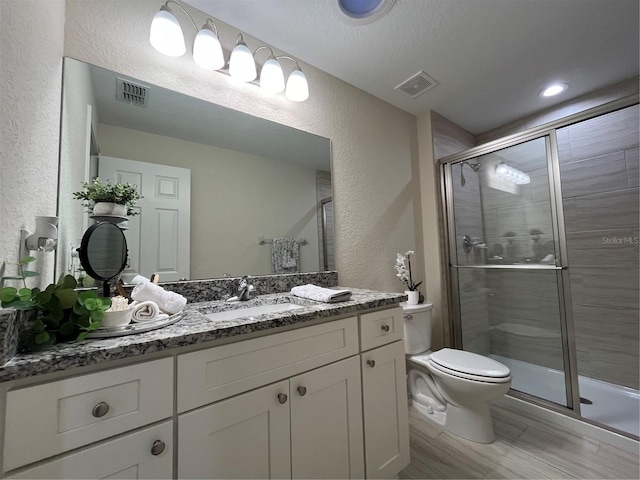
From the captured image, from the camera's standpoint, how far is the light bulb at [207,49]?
1.26 metres

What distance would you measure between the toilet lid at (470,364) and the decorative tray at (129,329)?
150 cm

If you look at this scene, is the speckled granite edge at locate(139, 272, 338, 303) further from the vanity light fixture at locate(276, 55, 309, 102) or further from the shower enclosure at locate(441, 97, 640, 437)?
the shower enclosure at locate(441, 97, 640, 437)

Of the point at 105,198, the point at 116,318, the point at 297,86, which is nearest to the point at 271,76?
the point at 297,86

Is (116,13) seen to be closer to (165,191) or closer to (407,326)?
(165,191)

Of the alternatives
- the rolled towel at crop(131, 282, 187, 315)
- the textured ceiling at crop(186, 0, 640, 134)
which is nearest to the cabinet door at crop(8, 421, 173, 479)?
the rolled towel at crop(131, 282, 187, 315)

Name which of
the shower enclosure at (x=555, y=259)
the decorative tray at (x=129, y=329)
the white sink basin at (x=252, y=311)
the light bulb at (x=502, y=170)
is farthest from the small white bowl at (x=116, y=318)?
the light bulb at (x=502, y=170)

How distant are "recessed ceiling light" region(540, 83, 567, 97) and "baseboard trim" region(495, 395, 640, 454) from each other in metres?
2.24

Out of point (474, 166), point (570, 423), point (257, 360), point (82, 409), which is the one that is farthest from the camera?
point (474, 166)

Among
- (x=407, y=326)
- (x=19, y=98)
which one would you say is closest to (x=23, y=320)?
(x=19, y=98)

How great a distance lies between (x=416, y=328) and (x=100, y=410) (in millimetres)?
1709

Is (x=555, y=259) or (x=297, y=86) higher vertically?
(x=297, y=86)

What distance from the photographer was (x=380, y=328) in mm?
1175

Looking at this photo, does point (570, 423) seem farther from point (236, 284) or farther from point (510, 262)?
point (236, 284)

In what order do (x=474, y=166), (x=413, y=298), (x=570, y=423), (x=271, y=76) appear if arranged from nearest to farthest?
(x=271, y=76), (x=570, y=423), (x=413, y=298), (x=474, y=166)
